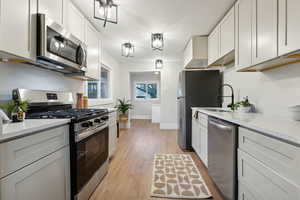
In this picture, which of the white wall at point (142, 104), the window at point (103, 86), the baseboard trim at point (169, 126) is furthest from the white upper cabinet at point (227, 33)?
the white wall at point (142, 104)

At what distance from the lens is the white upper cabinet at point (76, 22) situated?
1887mm

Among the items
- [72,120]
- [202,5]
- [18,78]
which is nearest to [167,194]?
[72,120]

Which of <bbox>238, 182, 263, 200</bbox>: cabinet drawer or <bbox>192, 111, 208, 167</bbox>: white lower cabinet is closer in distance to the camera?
<bbox>238, 182, 263, 200</bbox>: cabinet drawer

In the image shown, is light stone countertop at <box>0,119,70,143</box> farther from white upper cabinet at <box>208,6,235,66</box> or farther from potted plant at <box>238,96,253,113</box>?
white upper cabinet at <box>208,6,235,66</box>

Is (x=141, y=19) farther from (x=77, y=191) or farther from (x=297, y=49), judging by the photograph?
(x=77, y=191)

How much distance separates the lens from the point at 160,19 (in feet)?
8.13

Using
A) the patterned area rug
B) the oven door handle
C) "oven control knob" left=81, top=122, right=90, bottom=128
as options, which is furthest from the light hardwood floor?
"oven control knob" left=81, top=122, right=90, bottom=128

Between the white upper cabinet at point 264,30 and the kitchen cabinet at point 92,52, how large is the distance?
222 centimetres

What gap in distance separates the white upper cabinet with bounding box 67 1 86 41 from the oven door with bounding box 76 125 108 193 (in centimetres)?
136

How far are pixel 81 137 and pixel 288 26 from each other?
195 cm

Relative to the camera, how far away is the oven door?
4.47ft

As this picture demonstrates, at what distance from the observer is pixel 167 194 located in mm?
1644

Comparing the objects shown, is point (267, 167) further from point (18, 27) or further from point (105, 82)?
point (105, 82)

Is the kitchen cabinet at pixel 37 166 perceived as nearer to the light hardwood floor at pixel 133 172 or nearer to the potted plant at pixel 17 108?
the potted plant at pixel 17 108
